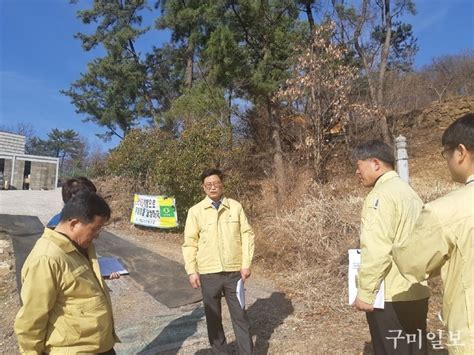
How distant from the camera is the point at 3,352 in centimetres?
423

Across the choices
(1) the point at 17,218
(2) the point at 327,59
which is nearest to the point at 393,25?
(2) the point at 327,59

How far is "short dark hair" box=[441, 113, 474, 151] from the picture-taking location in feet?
5.40

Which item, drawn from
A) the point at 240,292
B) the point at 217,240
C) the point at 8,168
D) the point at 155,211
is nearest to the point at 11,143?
the point at 8,168

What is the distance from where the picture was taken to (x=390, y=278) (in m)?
2.50

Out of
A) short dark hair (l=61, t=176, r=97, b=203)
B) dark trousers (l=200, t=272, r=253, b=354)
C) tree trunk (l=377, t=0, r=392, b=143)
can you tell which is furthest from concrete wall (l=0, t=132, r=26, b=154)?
dark trousers (l=200, t=272, r=253, b=354)

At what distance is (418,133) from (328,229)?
10.5m

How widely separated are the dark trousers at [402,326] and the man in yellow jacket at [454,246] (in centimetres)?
84

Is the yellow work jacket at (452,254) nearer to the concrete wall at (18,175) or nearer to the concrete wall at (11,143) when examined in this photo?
the concrete wall at (18,175)

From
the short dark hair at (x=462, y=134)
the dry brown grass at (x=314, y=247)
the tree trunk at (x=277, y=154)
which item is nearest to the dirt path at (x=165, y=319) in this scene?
the dry brown grass at (x=314, y=247)

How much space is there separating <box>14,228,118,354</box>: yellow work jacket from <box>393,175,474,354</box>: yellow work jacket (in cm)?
160

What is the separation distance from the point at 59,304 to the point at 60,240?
1.05ft

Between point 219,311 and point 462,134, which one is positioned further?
point 219,311

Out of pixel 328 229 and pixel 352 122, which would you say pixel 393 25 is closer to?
pixel 352 122

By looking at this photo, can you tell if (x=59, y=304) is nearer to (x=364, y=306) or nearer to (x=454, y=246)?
(x=364, y=306)
